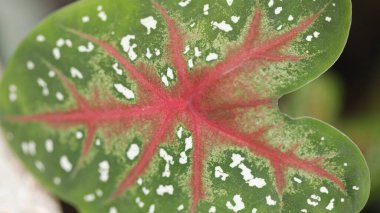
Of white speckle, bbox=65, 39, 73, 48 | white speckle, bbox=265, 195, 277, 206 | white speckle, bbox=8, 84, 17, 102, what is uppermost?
white speckle, bbox=8, 84, 17, 102

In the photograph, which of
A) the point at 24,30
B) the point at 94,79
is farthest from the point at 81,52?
the point at 24,30

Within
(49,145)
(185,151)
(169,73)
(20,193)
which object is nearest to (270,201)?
(185,151)

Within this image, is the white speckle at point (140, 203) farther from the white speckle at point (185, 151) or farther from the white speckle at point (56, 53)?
the white speckle at point (56, 53)

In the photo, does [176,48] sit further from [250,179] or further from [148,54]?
[250,179]

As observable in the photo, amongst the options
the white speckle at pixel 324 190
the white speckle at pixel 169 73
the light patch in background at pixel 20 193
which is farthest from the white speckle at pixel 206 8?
the light patch in background at pixel 20 193


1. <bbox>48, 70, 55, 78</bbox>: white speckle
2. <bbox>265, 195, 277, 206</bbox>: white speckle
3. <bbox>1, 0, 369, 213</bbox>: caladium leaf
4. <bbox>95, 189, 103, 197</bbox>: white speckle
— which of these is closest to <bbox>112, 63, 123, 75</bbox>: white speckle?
<bbox>1, 0, 369, 213</bbox>: caladium leaf

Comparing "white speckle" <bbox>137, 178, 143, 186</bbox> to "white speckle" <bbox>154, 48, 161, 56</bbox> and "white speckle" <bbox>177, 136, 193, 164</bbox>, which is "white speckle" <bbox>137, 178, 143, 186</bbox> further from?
"white speckle" <bbox>154, 48, 161, 56</bbox>

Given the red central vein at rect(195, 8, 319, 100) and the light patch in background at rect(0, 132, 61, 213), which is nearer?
the red central vein at rect(195, 8, 319, 100)
